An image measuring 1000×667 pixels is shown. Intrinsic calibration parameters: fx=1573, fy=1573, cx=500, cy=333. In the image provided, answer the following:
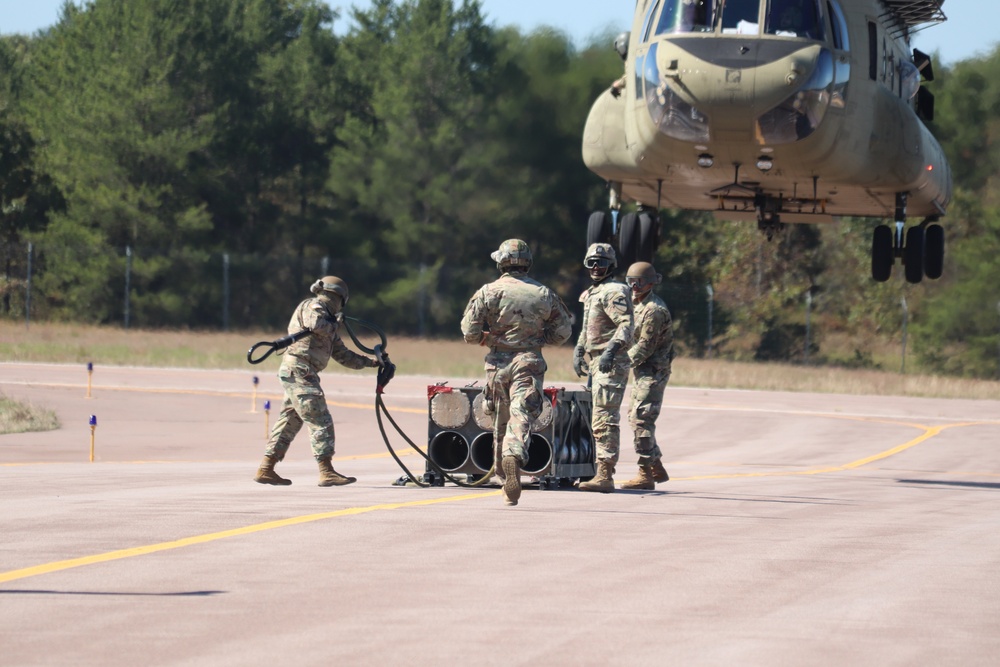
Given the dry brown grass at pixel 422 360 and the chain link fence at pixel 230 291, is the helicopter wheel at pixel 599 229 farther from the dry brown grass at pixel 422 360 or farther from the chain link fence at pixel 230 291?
the chain link fence at pixel 230 291

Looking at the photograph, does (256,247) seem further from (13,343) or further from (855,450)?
(855,450)

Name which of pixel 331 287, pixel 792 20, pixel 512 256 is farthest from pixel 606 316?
pixel 792 20

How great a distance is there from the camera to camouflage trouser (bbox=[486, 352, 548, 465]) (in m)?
11.8

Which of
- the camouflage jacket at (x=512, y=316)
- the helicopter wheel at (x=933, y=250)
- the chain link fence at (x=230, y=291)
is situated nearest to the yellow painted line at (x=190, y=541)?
the camouflage jacket at (x=512, y=316)

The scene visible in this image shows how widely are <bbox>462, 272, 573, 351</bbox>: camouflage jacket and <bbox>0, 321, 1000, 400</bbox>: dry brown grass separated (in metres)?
26.3

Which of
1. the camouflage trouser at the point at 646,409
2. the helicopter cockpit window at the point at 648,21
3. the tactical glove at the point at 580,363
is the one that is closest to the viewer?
the tactical glove at the point at 580,363

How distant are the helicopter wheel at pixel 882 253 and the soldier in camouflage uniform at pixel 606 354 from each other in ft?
35.1

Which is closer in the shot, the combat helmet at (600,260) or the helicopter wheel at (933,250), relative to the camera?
the combat helmet at (600,260)

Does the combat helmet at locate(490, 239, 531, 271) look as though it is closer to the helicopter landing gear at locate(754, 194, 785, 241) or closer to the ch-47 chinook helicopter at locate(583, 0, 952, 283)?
the ch-47 chinook helicopter at locate(583, 0, 952, 283)

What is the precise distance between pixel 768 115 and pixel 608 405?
545cm

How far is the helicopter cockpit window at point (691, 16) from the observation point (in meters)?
17.6

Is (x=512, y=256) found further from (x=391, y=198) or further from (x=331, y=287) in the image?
(x=391, y=198)

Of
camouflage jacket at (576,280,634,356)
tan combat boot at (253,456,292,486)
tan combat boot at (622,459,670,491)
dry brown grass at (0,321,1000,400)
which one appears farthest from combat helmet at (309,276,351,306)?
dry brown grass at (0,321,1000,400)

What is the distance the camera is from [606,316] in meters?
13.5
